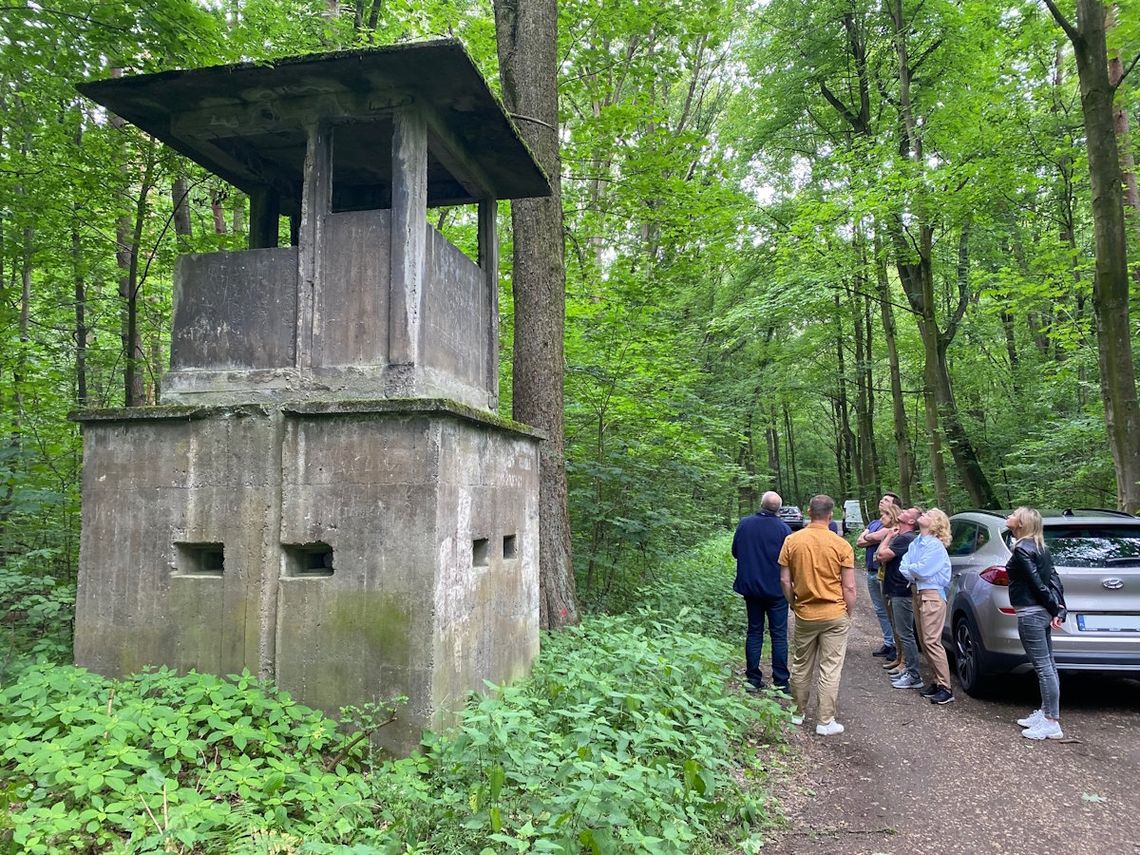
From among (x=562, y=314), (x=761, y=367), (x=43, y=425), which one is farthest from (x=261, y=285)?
(x=761, y=367)

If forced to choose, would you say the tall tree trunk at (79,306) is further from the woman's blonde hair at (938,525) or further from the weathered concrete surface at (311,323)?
the woman's blonde hair at (938,525)

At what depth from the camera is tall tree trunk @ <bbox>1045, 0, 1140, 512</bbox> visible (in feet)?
25.6

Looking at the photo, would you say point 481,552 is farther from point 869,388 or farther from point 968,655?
point 869,388

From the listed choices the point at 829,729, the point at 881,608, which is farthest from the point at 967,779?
the point at 881,608

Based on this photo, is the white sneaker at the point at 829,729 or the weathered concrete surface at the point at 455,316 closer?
the weathered concrete surface at the point at 455,316

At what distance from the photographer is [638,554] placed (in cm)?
1093

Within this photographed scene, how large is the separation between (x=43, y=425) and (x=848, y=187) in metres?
14.3

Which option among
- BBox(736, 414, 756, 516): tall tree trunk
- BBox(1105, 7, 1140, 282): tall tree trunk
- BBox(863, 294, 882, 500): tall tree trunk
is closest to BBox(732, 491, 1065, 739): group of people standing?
BBox(1105, 7, 1140, 282): tall tree trunk

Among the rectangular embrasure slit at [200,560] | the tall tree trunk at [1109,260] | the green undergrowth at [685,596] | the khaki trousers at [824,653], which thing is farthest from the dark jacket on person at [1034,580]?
the rectangular embrasure slit at [200,560]

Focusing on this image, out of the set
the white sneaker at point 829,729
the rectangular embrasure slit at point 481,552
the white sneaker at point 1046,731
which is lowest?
the white sneaker at point 829,729

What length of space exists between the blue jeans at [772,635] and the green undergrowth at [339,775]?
62.3 inches

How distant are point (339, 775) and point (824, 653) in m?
3.82

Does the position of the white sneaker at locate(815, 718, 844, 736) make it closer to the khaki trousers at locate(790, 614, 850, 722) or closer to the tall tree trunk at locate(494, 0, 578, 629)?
the khaki trousers at locate(790, 614, 850, 722)

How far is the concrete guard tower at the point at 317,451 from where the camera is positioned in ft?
14.1
